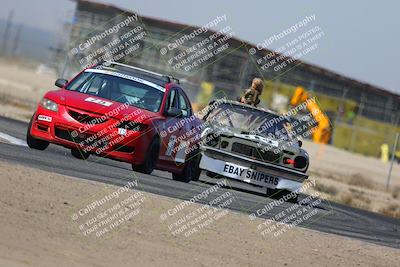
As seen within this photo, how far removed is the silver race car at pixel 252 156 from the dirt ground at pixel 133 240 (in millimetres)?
3446

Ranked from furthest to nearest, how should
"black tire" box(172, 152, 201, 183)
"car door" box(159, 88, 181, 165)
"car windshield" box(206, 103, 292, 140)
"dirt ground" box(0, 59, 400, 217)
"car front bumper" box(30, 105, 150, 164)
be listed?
1. "dirt ground" box(0, 59, 400, 217)
2. "car windshield" box(206, 103, 292, 140)
3. "black tire" box(172, 152, 201, 183)
4. "car door" box(159, 88, 181, 165)
5. "car front bumper" box(30, 105, 150, 164)

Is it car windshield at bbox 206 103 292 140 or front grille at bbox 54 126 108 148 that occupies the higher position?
front grille at bbox 54 126 108 148

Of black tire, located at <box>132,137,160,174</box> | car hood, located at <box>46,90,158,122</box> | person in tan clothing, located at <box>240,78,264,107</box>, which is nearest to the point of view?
car hood, located at <box>46,90,158,122</box>

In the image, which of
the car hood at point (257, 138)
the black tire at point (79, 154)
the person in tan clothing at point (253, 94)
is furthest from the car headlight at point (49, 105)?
the person in tan clothing at point (253, 94)

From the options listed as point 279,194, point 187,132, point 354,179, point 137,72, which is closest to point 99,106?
point 137,72

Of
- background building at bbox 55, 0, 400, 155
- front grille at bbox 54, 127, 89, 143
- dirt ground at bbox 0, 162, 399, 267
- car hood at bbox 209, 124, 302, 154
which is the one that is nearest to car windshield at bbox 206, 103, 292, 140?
car hood at bbox 209, 124, 302, 154

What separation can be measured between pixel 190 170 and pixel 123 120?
258cm

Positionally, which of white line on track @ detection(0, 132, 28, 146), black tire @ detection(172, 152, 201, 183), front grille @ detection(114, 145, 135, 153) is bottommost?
white line on track @ detection(0, 132, 28, 146)

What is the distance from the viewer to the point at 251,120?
58.0 feet

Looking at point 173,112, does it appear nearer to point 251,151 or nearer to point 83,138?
point 83,138

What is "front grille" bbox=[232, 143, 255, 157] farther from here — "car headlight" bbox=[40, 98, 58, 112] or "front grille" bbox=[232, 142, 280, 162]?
"car headlight" bbox=[40, 98, 58, 112]

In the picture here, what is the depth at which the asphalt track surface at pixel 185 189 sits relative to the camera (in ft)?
45.8

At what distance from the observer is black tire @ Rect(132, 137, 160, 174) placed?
49.4 feet

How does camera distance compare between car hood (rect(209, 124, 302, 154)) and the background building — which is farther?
the background building
